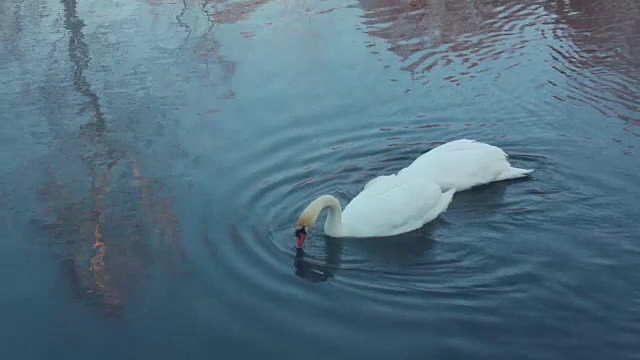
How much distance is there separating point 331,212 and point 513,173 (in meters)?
1.95

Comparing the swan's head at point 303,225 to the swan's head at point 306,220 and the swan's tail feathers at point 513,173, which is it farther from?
the swan's tail feathers at point 513,173

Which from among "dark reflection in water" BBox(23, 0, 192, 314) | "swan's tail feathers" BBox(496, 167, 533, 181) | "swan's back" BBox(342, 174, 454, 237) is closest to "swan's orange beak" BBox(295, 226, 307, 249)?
"swan's back" BBox(342, 174, 454, 237)

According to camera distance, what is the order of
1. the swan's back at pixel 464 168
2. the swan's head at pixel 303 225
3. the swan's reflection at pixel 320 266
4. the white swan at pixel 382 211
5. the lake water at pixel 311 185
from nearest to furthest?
the lake water at pixel 311 185 → the swan's reflection at pixel 320 266 → the swan's head at pixel 303 225 → the white swan at pixel 382 211 → the swan's back at pixel 464 168

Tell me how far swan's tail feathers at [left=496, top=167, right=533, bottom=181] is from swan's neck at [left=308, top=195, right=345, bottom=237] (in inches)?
69.5

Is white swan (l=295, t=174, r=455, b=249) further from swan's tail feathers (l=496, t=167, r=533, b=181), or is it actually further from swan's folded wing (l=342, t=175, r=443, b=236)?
swan's tail feathers (l=496, t=167, r=533, b=181)

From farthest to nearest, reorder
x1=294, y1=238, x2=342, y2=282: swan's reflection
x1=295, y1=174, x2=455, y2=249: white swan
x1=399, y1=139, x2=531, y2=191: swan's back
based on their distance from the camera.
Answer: x1=399, y1=139, x2=531, y2=191: swan's back < x1=295, y1=174, x2=455, y2=249: white swan < x1=294, y1=238, x2=342, y2=282: swan's reflection

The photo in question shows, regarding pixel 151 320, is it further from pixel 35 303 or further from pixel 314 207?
pixel 314 207

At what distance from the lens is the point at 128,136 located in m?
10.1

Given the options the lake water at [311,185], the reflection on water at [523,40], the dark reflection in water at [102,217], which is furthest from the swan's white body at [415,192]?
the reflection on water at [523,40]

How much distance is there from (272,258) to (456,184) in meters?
2.01

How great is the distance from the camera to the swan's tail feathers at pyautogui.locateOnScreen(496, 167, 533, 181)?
8.52 meters

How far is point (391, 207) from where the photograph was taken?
25.4 ft

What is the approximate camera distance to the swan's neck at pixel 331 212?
7.48m

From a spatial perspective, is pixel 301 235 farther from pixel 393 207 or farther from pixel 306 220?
pixel 393 207
